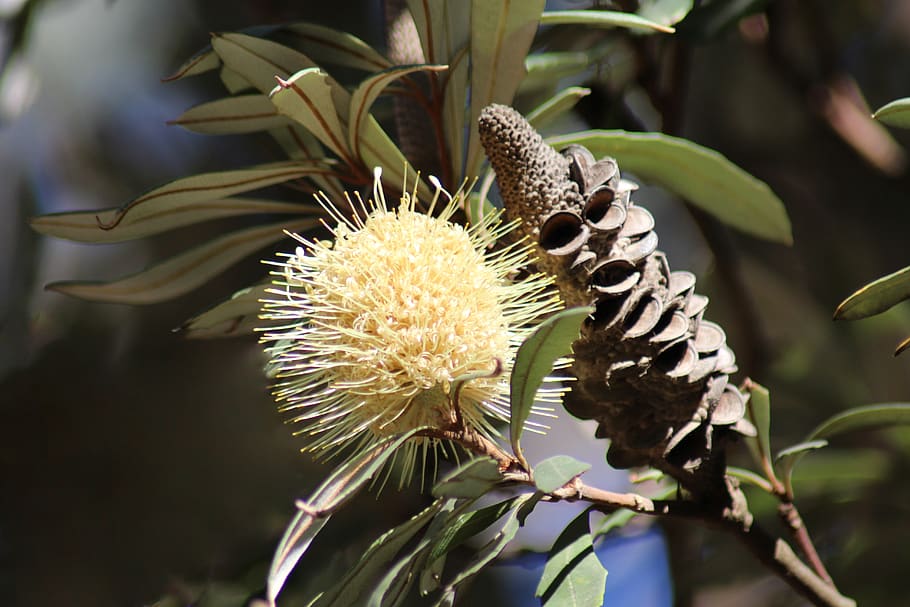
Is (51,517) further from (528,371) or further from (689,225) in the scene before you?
(689,225)

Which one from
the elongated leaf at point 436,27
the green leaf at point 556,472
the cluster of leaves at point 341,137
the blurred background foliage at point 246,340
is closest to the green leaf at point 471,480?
the green leaf at point 556,472

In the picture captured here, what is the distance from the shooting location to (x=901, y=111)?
22.6 inches

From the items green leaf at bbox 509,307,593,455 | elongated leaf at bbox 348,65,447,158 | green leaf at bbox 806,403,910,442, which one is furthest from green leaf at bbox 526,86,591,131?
green leaf at bbox 806,403,910,442

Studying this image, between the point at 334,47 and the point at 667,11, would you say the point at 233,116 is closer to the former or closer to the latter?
the point at 334,47

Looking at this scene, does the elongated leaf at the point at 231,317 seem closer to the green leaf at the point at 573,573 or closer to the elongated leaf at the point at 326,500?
the elongated leaf at the point at 326,500

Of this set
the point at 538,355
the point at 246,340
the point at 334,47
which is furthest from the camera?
the point at 246,340

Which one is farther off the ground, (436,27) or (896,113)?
(436,27)

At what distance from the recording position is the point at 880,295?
60cm

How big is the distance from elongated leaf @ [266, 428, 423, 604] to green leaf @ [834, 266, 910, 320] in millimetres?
331

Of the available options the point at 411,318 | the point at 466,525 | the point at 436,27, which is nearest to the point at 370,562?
the point at 466,525

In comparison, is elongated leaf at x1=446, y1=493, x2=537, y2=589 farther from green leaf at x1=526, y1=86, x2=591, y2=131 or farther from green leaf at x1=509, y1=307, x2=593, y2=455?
green leaf at x1=526, y1=86, x2=591, y2=131

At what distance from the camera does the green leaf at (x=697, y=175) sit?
68 cm

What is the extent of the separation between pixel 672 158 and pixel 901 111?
0.58 feet

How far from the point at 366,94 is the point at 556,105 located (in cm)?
17
